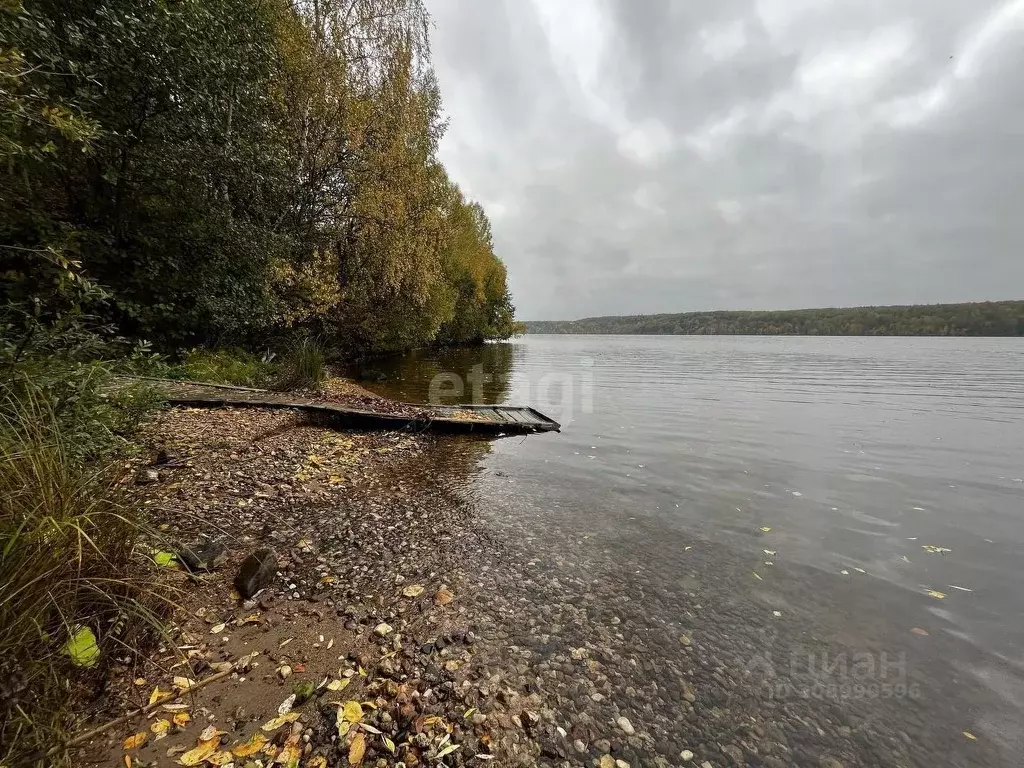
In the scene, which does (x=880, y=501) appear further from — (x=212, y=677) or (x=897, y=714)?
(x=212, y=677)

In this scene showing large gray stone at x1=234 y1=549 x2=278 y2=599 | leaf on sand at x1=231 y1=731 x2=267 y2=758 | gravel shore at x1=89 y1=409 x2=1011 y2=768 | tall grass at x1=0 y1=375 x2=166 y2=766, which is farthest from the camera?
large gray stone at x1=234 y1=549 x2=278 y2=599

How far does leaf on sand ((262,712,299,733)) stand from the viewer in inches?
108

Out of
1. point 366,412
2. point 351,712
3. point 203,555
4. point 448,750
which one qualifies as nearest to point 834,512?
point 448,750

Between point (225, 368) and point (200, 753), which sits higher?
point (225, 368)

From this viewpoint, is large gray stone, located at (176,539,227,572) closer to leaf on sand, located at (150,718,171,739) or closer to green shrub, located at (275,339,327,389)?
leaf on sand, located at (150,718,171,739)

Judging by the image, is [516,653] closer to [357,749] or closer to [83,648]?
[357,749]

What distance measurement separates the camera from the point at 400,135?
648 inches

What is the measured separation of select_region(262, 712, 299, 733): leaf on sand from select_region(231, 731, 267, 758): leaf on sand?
0.07 metres

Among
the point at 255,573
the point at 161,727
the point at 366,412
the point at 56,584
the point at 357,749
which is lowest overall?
the point at 357,749

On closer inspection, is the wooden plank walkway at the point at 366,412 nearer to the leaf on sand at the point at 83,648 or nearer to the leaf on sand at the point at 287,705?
the leaf on sand at the point at 83,648

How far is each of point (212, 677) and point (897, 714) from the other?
5.23 metres

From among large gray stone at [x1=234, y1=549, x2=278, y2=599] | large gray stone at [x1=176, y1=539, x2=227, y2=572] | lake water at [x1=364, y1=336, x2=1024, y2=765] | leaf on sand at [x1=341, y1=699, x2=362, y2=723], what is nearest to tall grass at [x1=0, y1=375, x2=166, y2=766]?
large gray stone at [x1=234, y1=549, x2=278, y2=599]

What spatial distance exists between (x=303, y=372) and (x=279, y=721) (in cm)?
1191

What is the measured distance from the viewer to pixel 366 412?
417 inches
